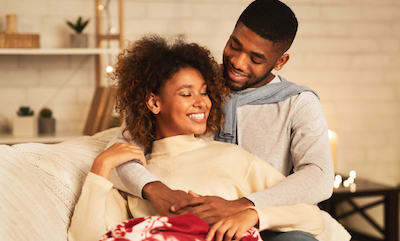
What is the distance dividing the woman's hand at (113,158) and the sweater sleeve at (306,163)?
35cm

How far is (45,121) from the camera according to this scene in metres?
2.68

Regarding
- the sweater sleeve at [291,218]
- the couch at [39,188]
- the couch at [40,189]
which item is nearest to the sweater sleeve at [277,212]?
the sweater sleeve at [291,218]

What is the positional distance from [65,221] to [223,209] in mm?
449

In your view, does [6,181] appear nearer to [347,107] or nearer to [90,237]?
[90,237]

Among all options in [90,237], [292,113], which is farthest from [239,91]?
[90,237]

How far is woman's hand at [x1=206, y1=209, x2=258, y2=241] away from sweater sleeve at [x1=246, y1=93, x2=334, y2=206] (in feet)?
0.28

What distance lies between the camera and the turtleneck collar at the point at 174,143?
147 cm

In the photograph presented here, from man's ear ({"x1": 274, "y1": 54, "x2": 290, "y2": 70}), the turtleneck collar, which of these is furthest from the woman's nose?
man's ear ({"x1": 274, "y1": 54, "x2": 290, "y2": 70})

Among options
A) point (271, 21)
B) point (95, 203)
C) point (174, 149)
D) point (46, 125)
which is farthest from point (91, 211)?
point (46, 125)

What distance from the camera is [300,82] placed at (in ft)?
10.2

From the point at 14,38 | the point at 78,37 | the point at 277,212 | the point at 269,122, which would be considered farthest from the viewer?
the point at 78,37

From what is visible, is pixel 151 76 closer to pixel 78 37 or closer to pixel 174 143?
pixel 174 143

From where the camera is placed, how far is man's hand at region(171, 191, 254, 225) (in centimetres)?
118

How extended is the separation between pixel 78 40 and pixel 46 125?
0.52 metres
